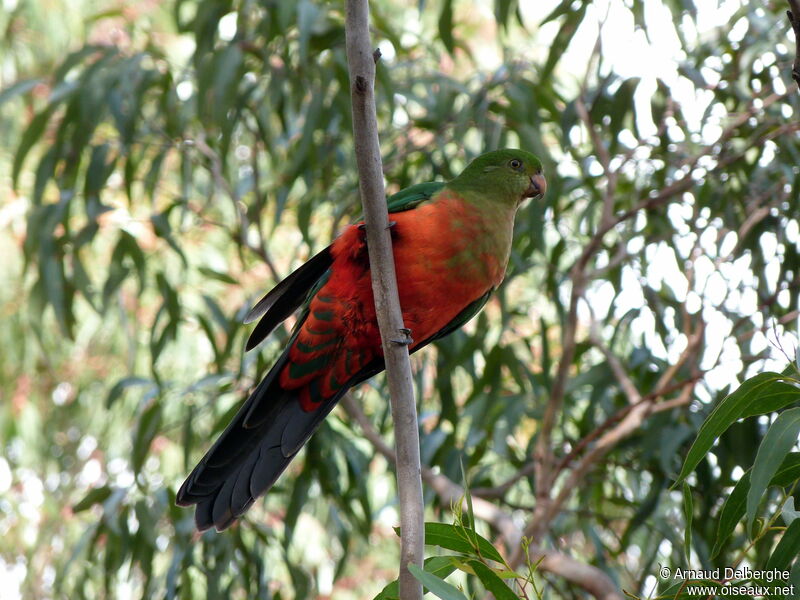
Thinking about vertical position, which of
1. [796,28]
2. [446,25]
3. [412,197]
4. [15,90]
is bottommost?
[796,28]

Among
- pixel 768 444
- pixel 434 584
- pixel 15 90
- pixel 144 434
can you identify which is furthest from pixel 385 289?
pixel 15 90

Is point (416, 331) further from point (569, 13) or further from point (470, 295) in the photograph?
point (569, 13)

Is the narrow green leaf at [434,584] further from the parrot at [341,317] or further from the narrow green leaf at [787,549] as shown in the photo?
the parrot at [341,317]

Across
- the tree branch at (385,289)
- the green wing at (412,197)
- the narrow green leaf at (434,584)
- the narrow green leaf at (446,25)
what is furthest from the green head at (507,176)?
the narrow green leaf at (434,584)

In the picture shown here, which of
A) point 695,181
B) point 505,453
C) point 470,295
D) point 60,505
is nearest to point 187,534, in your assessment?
point 505,453

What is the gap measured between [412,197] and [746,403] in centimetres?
143

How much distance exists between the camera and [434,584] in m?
Result: 1.47

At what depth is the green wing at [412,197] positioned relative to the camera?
9.21 feet

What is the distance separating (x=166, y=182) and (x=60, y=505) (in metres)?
2.78

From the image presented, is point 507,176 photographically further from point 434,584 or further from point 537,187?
point 434,584

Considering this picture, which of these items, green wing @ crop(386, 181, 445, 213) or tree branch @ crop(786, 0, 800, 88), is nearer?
tree branch @ crop(786, 0, 800, 88)

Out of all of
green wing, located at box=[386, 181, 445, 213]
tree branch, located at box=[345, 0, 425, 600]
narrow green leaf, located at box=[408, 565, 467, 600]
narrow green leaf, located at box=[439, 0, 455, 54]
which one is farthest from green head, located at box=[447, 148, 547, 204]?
narrow green leaf, located at box=[408, 565, 467, 600]

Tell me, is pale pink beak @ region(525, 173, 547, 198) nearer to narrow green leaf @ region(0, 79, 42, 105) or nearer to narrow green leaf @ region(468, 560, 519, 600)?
narrow green leaf @ region(468, 560, 519, 600)

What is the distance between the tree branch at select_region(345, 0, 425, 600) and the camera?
67.7 inches
